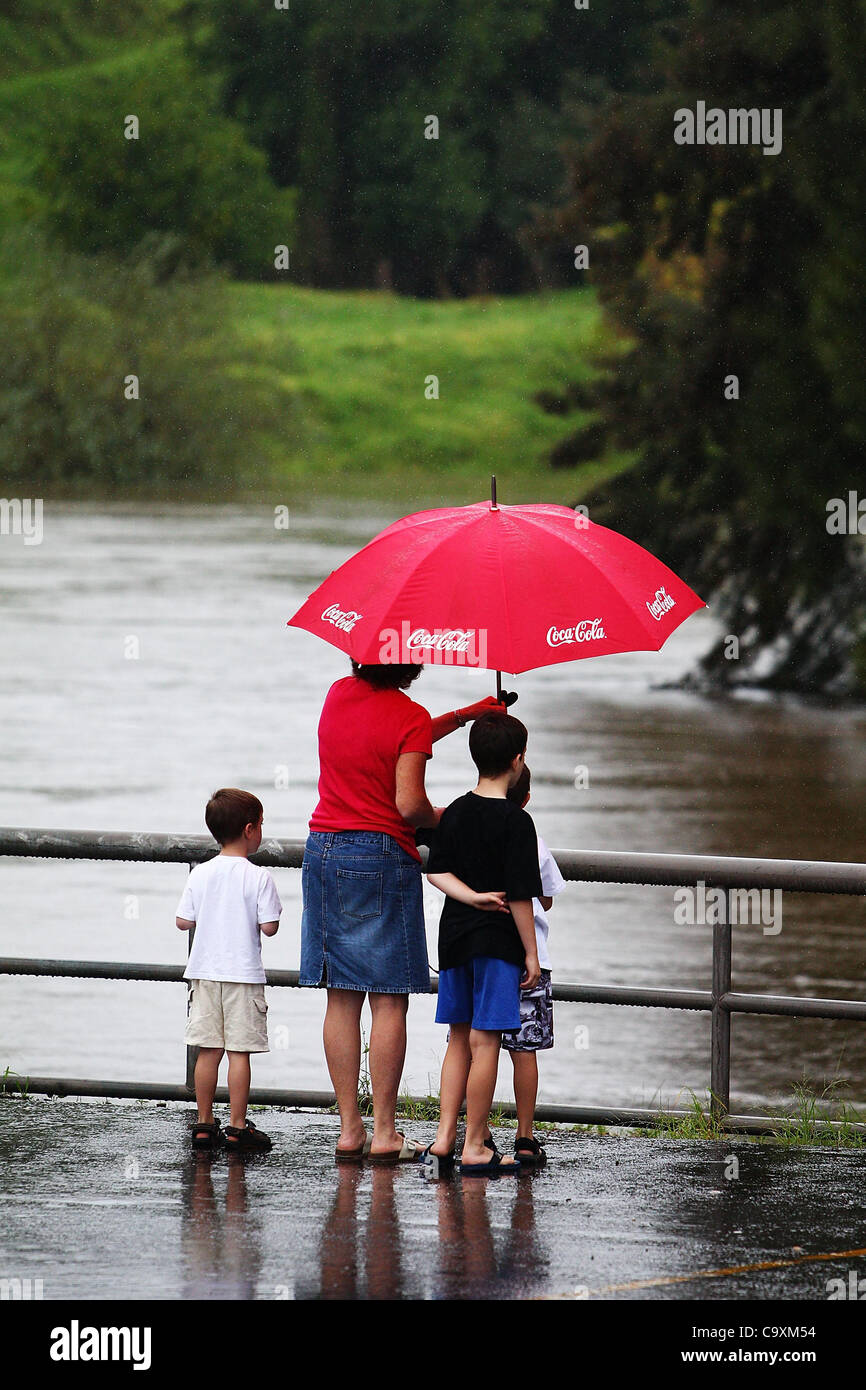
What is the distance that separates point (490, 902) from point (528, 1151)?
0.82m

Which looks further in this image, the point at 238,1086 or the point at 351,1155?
the point at 238,1086

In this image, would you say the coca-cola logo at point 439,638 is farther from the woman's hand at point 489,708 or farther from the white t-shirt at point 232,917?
the white t-shirt at point 232,917

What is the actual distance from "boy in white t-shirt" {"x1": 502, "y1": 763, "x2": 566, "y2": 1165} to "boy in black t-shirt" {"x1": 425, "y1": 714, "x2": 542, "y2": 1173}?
0.09 meters

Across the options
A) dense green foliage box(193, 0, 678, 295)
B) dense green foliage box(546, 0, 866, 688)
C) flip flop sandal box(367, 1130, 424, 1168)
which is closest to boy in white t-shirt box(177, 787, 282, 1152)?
flip flop sandal box(367, 1130, 424, 1168)

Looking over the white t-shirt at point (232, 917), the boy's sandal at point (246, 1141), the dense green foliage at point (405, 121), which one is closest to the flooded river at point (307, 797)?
the boy's sandal at point (246, 1141)

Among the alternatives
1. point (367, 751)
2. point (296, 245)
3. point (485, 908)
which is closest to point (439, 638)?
point (367, 751)

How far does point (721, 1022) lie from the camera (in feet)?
22.0

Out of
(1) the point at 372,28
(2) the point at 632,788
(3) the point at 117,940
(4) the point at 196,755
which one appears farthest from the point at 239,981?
(1) the point at 372,28

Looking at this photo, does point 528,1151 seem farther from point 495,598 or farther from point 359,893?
point 495,598

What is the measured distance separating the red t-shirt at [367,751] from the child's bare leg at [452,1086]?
529mm

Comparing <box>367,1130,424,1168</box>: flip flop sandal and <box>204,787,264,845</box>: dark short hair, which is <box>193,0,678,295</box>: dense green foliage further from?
<box>367,1130,424,1168</box>: flip flop sandal

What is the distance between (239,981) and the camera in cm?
631

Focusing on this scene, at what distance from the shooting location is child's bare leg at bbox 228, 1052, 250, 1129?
638cm
